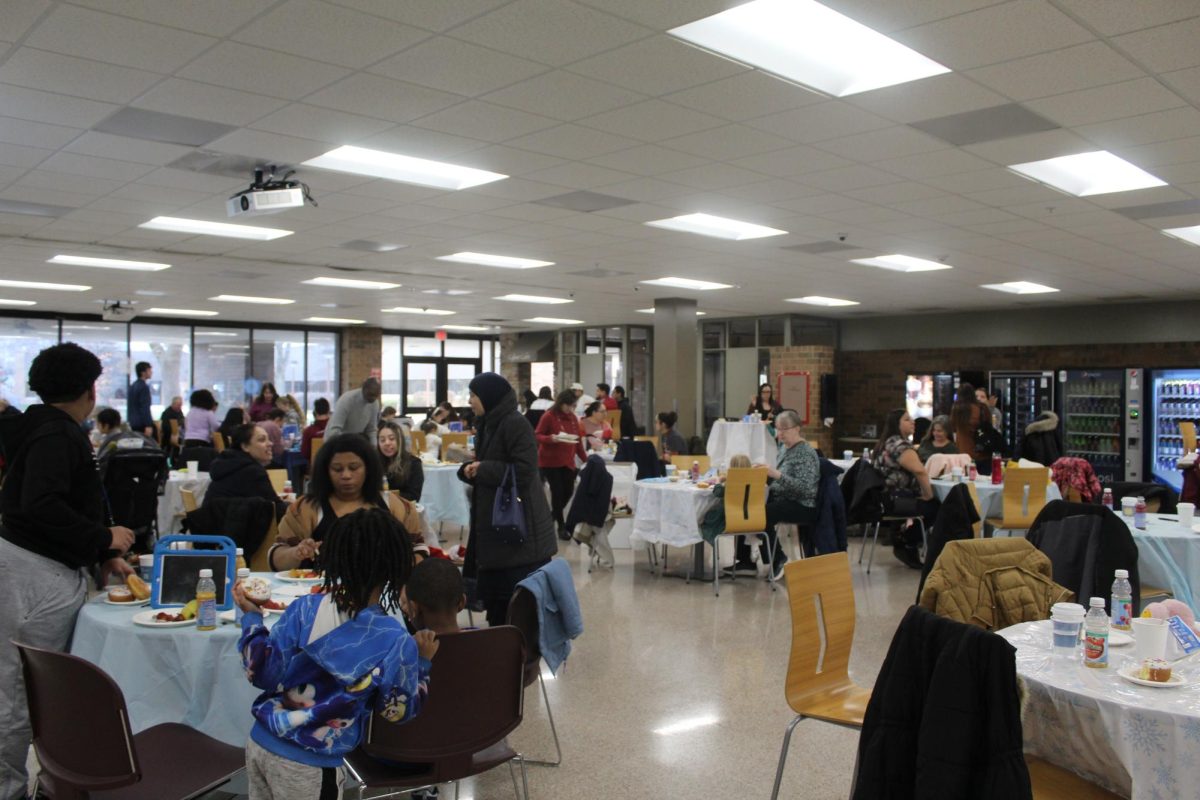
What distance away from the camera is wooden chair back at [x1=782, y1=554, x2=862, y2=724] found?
3172 millimetres

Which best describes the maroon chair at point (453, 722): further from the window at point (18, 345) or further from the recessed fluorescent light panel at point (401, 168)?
the window at point (18, 345)

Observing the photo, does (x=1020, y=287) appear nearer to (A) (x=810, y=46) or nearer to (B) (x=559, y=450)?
(B) (x=559, y=450)

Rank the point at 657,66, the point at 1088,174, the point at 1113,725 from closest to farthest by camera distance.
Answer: the point at 1113,725, the point at 657,66, the point at 1088,174

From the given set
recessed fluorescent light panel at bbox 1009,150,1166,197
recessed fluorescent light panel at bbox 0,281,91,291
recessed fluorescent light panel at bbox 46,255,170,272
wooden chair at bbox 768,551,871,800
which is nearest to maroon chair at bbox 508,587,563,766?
wooden chair at bbox 768,551,871,800

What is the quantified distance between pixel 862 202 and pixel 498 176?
8.43 ft

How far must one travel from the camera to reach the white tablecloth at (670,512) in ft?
23.0

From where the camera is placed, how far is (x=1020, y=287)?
1180 centimetres

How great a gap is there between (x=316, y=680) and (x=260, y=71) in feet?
9.30

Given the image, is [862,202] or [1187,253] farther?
[1187,253]

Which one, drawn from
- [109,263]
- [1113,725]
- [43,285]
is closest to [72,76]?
[1113,725]

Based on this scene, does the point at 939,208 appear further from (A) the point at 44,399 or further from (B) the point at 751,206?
(A) the point at 44,399

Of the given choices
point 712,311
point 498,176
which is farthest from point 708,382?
point 498,176

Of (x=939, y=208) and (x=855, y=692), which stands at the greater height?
(x=939, y=208)

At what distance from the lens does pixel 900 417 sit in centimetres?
735
